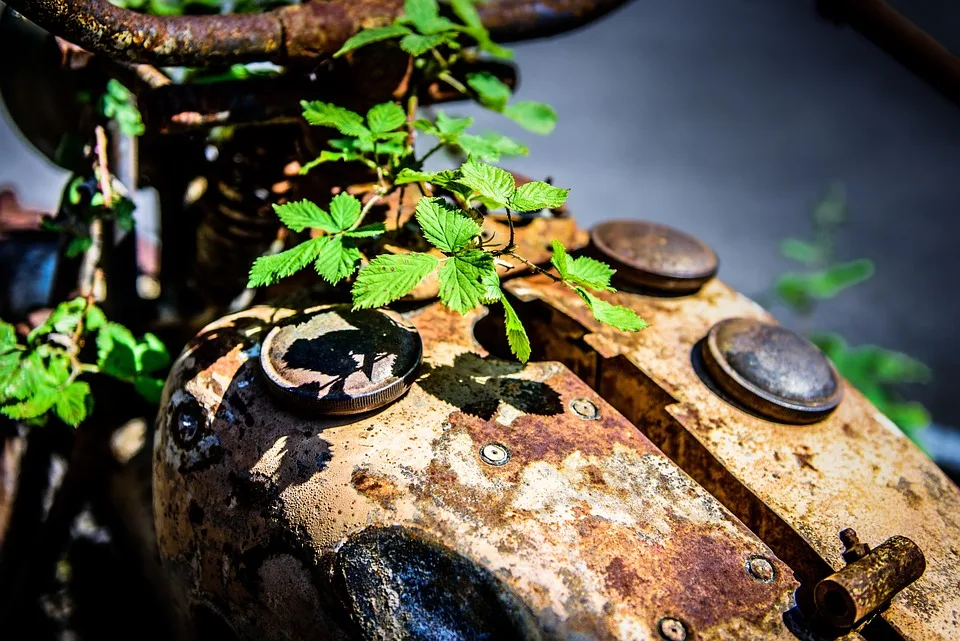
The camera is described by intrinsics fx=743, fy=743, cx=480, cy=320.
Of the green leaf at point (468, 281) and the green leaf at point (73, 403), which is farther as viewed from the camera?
the green leaf at point (73, 403)

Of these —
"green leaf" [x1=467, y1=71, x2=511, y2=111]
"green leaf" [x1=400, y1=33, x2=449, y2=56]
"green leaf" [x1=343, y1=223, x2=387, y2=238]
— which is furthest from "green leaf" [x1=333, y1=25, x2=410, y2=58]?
"green leaf" [x1=343, y1=223, x2=387, y2=238]

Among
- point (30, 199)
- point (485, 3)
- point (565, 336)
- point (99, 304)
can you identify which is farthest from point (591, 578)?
point (30, 199)

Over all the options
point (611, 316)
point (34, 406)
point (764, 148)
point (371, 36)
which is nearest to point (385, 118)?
point (371, 36)

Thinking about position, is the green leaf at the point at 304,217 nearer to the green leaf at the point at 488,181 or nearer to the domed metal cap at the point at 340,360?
the domed metal cap at the point at 340,360

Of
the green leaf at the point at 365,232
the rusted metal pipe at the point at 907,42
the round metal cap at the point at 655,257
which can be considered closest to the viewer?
the green leaf at the point at 365,232

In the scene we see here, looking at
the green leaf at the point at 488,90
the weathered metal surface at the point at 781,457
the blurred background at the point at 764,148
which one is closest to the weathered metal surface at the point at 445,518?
the weathered metal surface at the point at 781,457

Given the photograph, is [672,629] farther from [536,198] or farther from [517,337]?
[536,198]

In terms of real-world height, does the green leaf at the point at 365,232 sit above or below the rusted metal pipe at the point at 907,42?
below
